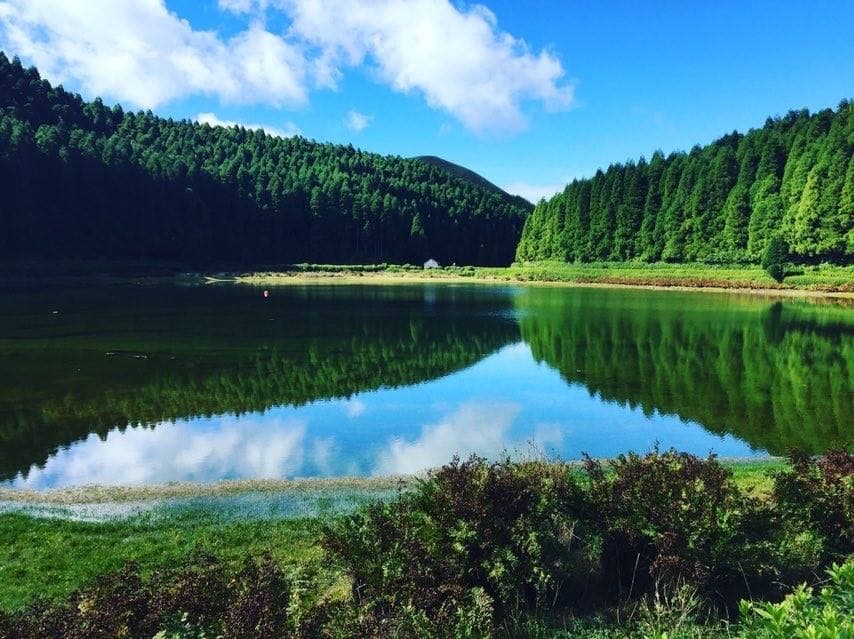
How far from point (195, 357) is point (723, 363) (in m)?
25.5

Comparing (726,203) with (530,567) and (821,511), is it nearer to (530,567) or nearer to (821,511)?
(821,511)

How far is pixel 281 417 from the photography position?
21078 millimetres

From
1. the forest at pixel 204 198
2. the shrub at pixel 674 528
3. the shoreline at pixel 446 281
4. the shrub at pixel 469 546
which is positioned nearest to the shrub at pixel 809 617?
the shrub at pixel 674 528

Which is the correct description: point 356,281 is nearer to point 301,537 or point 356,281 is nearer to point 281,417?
point 281,417

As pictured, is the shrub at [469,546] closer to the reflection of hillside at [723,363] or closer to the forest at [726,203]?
the reflection of hillside at [723,363]

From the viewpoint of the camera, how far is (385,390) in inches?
998

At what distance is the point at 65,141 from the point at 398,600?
135381mm

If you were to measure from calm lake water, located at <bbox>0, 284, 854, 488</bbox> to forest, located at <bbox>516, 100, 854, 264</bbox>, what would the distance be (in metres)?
31.7

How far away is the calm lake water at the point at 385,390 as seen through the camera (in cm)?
1727

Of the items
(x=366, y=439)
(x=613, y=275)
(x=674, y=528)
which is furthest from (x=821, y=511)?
(x=613, y=275)

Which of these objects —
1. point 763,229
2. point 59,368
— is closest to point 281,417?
point 59,368

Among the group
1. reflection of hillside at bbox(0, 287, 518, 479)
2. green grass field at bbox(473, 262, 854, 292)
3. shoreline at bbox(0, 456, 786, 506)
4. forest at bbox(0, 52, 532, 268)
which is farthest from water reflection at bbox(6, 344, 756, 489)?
forest at bbox(0, 52, 532, 268)

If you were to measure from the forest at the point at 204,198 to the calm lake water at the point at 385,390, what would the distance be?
63.9m

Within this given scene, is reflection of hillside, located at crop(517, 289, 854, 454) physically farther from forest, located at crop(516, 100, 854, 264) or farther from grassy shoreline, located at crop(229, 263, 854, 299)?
forest, located at crop(516, 100, 854, 264)
